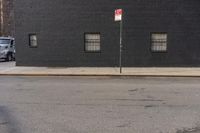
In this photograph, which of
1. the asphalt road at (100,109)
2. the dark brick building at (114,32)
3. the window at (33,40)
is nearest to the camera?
the asphalt road at (100,109)

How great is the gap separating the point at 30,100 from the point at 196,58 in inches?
549

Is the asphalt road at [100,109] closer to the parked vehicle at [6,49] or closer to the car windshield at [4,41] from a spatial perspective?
A: the parked vehicle at [6,49]

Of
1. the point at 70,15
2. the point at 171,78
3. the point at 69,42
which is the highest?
the point at 70,15

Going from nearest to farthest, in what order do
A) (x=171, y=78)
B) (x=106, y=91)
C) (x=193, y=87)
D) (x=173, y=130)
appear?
(x=173, y=130), (x=106, y=91), (x=193, y=87), (x=171, y=78)

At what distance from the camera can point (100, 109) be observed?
10008 mm

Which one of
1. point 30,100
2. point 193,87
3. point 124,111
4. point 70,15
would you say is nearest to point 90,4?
point 70,15

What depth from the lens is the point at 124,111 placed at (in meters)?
9.79

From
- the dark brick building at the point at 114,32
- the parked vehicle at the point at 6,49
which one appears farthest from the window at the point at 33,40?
the parked vehicle at the point at 6,49

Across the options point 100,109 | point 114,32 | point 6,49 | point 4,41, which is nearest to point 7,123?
point 100,109

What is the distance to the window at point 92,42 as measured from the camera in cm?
2383

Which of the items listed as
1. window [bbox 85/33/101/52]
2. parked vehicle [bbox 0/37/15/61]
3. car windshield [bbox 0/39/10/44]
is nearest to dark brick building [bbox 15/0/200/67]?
window [bbox 85/33/101/52]

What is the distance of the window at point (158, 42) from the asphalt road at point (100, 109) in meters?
8.67

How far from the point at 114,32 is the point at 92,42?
4.67 feet

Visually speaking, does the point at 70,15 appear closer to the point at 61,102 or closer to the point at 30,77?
the point at 30,77
